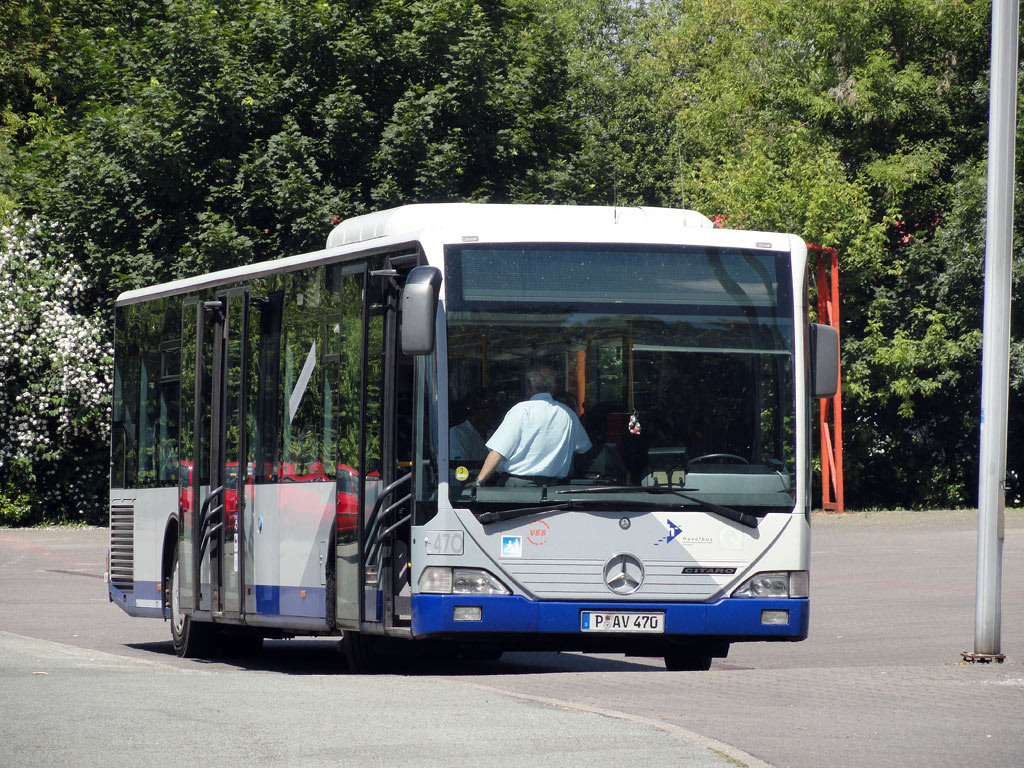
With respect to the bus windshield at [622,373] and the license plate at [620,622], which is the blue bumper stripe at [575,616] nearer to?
the license plate at [620,622]

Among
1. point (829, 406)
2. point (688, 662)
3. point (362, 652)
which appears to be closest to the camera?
point (362, 652)

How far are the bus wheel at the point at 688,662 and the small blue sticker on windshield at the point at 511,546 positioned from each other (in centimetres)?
179

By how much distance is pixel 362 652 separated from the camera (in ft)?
38.9

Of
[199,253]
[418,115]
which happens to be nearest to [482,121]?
[418,115]

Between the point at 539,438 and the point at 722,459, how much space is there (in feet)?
3.84

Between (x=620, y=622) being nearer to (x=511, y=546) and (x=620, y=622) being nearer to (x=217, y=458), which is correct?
(x=511, y=546)

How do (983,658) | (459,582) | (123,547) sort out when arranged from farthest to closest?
(123,547), (983,658), (459,582)

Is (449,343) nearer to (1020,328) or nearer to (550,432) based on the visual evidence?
(550,432)

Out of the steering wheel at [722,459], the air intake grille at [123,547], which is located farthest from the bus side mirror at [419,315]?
the air intake grille at [123,547]

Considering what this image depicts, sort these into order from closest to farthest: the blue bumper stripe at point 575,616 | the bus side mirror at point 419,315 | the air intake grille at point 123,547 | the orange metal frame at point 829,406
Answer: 1. the bus side mirror at point 419,315
2. the blue bumper stripe at point 575,616
3. the air intake grille at point 123,547
4. the orange metal frame at point 829,406

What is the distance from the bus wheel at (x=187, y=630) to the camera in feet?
47.4

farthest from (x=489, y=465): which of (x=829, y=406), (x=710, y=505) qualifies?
(x=829, y=406)

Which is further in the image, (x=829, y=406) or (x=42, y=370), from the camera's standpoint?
(x=829, y=406)

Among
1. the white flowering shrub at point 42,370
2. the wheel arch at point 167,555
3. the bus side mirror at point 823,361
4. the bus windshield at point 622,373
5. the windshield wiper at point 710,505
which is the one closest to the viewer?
the bus windshield at point 622,373
